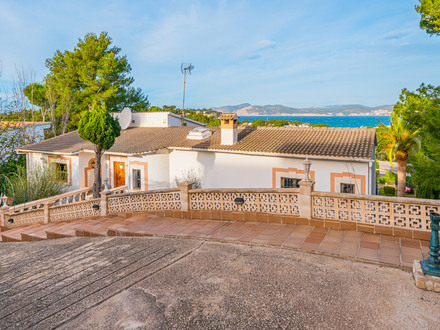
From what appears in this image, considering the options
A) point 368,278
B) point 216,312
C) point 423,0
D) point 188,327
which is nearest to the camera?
point 188,327

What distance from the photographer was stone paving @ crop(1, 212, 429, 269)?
5883 millimetres

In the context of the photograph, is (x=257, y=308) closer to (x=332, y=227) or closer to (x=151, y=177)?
(x=332, y=227)

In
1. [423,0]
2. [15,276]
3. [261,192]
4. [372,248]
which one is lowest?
[15,276]

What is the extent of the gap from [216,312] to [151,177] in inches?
574

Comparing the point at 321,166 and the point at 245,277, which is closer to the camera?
the point at 245,277

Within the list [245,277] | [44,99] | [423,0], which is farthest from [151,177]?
[44,99]

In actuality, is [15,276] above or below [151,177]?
below

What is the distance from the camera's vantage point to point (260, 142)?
54.8 ft

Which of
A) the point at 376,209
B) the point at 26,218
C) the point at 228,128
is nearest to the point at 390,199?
the point at 376,209

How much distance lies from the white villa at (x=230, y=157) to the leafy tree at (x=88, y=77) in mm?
11806

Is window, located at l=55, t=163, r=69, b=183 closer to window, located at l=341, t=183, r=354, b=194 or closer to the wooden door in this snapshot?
the wooden door

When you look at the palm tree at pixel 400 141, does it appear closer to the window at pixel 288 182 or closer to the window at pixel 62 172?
the window at pixel 288 182

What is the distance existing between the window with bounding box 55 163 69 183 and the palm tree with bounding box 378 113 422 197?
20.6 meters

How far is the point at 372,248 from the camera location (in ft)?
20.2
